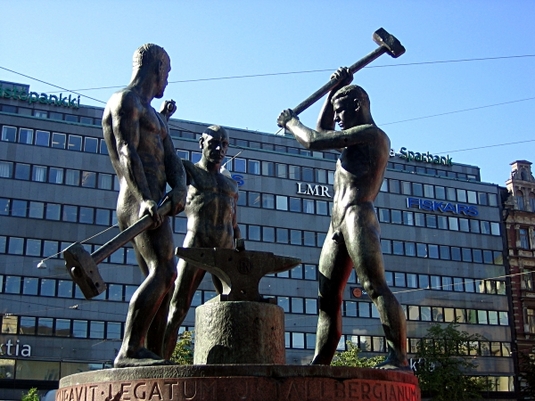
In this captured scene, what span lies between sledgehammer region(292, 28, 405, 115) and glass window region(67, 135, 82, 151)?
49492 mm

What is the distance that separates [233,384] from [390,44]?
17.0 feet

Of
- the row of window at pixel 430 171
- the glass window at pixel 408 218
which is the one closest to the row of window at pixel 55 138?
the glass window at pixel 408 218

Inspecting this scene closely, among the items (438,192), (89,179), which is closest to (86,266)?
(89,179)

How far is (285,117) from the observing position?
31.3 feet

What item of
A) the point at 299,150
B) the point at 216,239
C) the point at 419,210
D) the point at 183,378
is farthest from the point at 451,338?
the point at 183,378

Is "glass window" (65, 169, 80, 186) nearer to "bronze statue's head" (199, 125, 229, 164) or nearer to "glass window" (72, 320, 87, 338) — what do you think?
"glass window" (72, 320, 87, 338)

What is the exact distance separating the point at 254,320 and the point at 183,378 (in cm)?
144

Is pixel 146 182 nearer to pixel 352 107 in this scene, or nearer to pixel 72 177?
pixel 352 107

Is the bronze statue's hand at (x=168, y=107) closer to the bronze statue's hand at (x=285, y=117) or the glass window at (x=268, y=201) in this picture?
the bronze statue's hand at (x=285, y=117)

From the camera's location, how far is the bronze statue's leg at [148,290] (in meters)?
7.61

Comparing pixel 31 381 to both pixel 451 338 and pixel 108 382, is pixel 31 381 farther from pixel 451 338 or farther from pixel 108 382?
pixel 108 382

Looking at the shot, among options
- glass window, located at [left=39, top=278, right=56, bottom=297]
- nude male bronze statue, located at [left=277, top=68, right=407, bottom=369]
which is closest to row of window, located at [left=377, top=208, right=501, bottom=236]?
glass window, located at [left=39, top=278, right=56, bottom=297]

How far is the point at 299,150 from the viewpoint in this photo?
70.7m

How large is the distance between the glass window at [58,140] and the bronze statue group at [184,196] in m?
49.2
